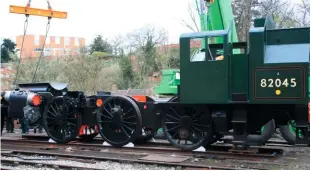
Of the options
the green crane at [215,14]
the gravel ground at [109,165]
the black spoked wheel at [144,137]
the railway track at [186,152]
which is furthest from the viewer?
the green crane at [215,14]

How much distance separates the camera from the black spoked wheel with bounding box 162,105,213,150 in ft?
32.0

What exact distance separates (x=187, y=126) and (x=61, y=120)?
12.9 feet

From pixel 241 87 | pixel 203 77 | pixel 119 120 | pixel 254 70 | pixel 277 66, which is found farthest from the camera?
pixel 119 120

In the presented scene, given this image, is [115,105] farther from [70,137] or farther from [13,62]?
[13,62]

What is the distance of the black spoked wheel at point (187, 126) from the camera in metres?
9.76

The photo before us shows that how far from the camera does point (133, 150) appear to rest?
10.4m

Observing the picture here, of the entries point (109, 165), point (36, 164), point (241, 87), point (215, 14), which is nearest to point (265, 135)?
point (241, 87)

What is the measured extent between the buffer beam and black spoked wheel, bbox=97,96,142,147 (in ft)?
15.7

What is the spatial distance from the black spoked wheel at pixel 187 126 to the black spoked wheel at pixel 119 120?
833 millimetres

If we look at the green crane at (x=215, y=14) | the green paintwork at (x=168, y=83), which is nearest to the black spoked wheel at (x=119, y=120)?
the green paintwork at (x=168, y=83)

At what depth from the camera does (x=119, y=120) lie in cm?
1083

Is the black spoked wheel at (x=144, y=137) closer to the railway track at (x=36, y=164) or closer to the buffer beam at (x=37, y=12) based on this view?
the railway track at (x=36, y=164)

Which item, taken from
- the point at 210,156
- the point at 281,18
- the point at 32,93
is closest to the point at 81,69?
the point at 281,18

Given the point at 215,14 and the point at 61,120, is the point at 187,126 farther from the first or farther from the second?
the point at 215,14
